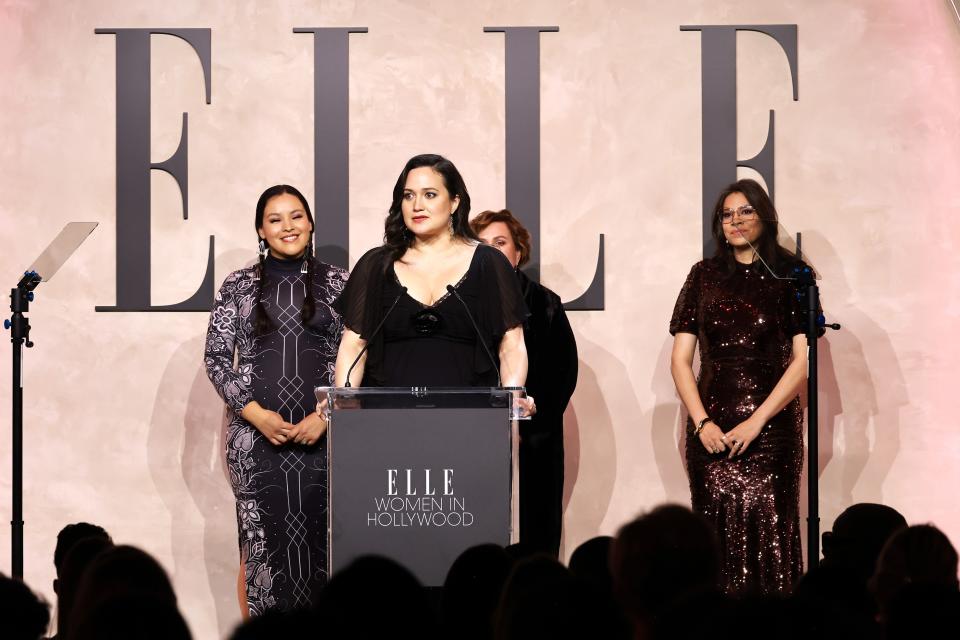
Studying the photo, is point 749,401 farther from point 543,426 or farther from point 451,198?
point 451,198

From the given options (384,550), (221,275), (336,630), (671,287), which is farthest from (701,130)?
(336,630)

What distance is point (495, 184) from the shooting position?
18.4 ft

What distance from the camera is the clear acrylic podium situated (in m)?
3.04

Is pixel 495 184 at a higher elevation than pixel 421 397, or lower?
higher

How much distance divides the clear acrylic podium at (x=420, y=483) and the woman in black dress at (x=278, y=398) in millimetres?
1393

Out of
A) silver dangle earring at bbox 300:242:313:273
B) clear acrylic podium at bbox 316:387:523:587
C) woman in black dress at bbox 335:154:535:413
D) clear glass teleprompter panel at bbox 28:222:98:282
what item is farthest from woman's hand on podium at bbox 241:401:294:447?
clear acrylic podium at bbox 316:387:523:587

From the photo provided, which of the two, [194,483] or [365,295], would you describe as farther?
[194,483]

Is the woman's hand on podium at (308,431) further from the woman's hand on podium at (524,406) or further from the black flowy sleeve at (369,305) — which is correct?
the woman's hand on podium at (524,406)

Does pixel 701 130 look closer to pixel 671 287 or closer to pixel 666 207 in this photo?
pixel 666 207

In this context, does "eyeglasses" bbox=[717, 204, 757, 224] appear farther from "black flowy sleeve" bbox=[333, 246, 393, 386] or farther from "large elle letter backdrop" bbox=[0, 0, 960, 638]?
"black flowy sleeve" bbox=[333, 246, 393, 386]

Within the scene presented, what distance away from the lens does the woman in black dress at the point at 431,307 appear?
3645 mm

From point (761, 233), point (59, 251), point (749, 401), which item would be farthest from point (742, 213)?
point (59, 251)

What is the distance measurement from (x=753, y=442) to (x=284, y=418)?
6.18ft

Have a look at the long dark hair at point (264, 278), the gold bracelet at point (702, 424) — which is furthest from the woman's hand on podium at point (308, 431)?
the gold bracelet at point (702, 424)
